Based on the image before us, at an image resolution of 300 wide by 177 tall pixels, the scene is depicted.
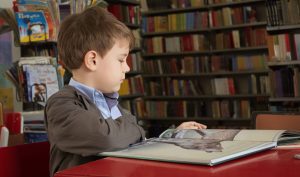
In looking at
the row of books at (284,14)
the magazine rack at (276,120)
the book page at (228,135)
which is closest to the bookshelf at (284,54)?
the row of books at (284,14)

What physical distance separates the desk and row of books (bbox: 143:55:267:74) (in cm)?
480

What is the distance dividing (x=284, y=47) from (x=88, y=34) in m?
3.57

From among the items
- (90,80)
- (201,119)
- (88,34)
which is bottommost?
(201,119)

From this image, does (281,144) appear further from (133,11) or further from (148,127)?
(148,127)

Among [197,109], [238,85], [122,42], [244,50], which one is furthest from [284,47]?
[122,42]

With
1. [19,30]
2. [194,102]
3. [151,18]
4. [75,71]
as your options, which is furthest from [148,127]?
[75,71]

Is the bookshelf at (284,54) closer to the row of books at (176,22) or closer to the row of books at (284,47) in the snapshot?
the row of books at (284,47)

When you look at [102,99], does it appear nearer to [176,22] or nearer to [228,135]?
[228,135]

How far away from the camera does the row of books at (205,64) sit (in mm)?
5393

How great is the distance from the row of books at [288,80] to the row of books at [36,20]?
2.56 metres

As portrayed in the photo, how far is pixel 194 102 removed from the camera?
5.85 m

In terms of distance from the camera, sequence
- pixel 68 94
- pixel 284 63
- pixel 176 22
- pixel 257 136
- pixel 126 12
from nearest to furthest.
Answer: pixel 257 136 → pixel 68 94 → pixel 284 63 → pixel 126 12 → pixel 176 22

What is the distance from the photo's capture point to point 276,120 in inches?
A: 59.5

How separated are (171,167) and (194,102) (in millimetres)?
5270
